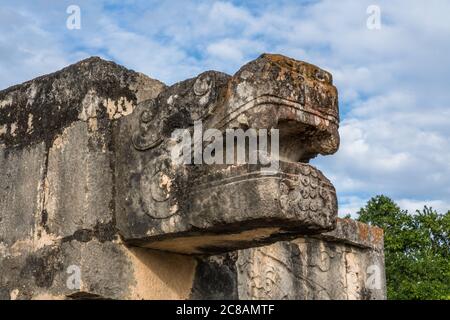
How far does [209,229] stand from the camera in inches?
148

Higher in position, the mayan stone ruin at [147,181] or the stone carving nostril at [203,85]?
the stone carving nostril at [203,85]

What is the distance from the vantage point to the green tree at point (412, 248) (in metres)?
18.7

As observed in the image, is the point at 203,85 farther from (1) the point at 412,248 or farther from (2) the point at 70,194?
(1) the point at 412,248

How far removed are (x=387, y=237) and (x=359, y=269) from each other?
12.6 metres

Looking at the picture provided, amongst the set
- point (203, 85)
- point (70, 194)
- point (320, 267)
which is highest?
point (203, 85)

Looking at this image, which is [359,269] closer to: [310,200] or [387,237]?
[310,200]

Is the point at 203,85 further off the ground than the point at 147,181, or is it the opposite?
the point at 203,85

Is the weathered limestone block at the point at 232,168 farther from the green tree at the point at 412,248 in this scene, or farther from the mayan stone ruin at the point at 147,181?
the green tree at the point at 412,248

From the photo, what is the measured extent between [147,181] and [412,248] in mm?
17307

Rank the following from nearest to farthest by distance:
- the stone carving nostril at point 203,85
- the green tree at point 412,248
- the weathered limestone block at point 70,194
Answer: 1. the stone carving nostril at point 203,85
2. the weathered limestone block at point 70,194
3. the green tree at point 412,248

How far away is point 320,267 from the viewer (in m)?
7.09

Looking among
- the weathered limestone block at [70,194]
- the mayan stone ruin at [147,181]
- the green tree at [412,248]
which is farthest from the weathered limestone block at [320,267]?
the green tree at [412,248]

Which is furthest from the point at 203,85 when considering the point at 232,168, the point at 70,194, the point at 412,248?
the point at 412,248
